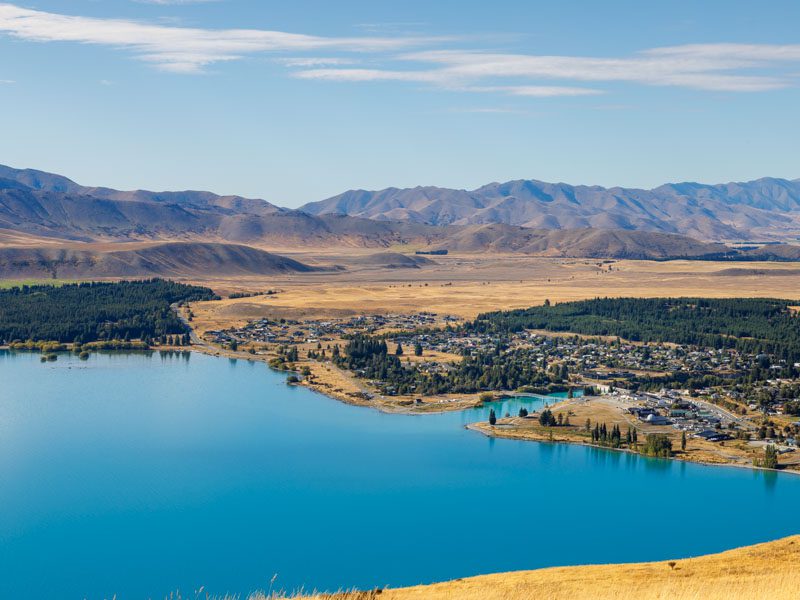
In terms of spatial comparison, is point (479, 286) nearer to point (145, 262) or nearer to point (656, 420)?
point (145, 262)

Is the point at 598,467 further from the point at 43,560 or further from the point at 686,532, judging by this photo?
the point at 43,560

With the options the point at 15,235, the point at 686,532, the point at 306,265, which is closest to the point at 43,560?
the point at 686,532

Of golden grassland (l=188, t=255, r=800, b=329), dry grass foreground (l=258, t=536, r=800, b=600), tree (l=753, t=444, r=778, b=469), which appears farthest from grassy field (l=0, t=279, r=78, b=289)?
dry grass foreground (l=258, t=536, r=800, b=600)

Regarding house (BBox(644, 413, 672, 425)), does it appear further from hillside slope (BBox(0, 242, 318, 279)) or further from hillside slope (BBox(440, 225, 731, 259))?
hillside slope (BBox(440, 225, 731, 259))

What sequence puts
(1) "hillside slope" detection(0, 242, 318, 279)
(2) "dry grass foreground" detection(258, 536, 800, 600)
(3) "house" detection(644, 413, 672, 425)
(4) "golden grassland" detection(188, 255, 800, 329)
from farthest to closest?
(1) "hillside slope" detection(0, 242, 318, 279) < (4) "golden grassland" detection(188, 255, 800, 329) < (3) "house" detection(644, 413, 672, 425) < (2) "dry grass foreground" detection(258, 536, 800, 600)

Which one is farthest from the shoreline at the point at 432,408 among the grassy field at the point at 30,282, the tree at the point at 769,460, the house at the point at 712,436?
the grassy field at the point at 30,282

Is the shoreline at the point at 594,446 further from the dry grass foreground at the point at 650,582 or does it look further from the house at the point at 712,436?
the dry grass foreground at the point at 650,582
